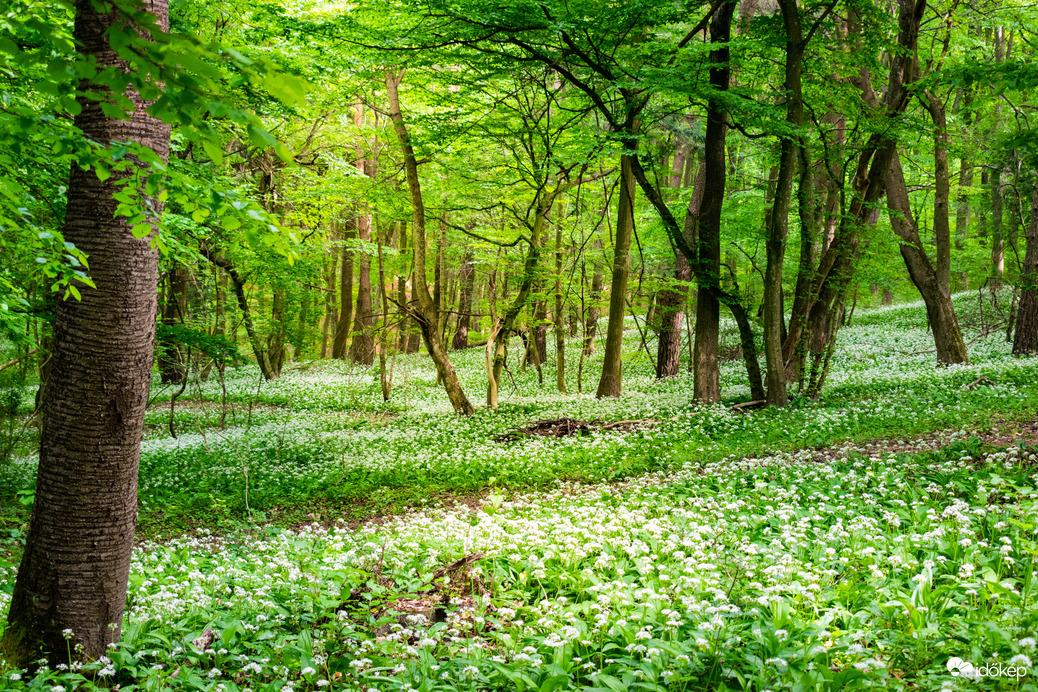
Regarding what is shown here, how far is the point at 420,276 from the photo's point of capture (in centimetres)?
1503

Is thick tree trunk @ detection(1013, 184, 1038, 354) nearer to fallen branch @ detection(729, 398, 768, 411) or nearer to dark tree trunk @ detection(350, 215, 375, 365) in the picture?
fallen branch @ detection(729, 398, 768, 411)

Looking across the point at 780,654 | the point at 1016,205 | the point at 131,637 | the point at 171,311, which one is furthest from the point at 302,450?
the point at 1016,205

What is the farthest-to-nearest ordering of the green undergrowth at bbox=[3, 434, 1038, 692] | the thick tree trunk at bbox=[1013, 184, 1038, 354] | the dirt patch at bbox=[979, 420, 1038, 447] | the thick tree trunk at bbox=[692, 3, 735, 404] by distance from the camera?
the thick tree trunk at bbox=[1013, 184, 1038, 354] < the thick tree trunk at bbox=[692, 3, 735, 404] < the dirt patch at bbox=[979, 420, 1038, 447] < the green undergrowth at bbox=[3, 434, 1038, 692]

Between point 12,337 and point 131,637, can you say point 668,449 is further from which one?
point 12,337

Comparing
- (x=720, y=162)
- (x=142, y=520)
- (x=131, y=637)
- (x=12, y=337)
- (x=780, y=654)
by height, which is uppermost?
(x=720, y=162)

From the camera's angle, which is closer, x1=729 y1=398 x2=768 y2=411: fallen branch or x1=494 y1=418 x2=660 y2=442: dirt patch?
x1=494 y1=418 x2=660 y2=442: dirt patch

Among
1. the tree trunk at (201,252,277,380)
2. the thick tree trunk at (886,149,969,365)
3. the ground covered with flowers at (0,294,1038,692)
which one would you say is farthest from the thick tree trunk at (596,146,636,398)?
the tree trunk at (201,252,277,380)

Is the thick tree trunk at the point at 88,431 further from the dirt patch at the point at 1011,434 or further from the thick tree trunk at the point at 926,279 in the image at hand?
the thick tree trunk at the point at 926,279

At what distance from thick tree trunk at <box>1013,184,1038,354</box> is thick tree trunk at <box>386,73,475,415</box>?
1436 centimetres

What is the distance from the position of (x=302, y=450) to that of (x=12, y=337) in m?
5.55

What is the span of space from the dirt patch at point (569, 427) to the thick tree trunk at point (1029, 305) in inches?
430

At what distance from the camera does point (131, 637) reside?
415 cm

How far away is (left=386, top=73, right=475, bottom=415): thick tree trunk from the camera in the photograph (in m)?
14.3

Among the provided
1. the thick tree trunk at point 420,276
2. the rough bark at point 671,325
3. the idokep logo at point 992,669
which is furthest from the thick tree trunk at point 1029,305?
the idokep logo at point 992,669
